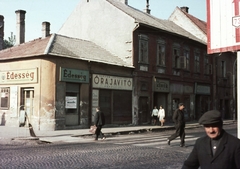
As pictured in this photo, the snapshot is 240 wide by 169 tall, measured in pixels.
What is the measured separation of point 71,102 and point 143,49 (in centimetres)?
794

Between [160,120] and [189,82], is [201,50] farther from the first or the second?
[160,120]

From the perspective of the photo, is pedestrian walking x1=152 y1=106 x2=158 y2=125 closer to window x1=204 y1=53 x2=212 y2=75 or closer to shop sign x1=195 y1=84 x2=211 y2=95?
shop sign x1=195 y1=84 x2=211 y2=95

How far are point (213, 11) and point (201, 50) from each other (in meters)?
26.4

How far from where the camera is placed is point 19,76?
68.2ft

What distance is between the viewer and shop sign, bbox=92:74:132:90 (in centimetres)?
2194

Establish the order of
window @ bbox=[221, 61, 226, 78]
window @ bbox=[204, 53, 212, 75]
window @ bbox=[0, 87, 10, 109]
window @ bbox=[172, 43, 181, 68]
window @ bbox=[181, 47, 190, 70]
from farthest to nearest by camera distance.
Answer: window @ bbox=[221, 61, 226, 78] → window @ bbox=[204, 53, 212, 75] → window @ bbox=[181, 47, 190, 70] → window @ bbox=[172, 43, 181, 68] → window @ bbox=[0, 87, 10, 109]

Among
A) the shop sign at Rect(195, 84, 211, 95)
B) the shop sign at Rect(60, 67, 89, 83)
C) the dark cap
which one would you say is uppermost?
the shop sign at Rect(60, 67, 89, 83)

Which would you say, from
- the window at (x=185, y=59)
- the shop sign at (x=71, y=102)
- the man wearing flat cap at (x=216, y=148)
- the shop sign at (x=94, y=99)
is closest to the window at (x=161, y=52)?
the window at (x=185, y=59)

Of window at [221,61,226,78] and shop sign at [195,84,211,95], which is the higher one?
window at [221,61,226,78]

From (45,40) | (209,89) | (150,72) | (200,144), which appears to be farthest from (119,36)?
(200,144)

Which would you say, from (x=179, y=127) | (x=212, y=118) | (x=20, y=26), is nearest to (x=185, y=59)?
(x=20, y=26)

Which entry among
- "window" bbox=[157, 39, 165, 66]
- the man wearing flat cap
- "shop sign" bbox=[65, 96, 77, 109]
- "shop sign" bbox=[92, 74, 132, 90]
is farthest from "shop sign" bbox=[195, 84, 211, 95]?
the man wearing flat cap

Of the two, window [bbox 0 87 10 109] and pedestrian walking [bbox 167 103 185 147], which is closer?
pedestrian walking [bbox 167 103 185 147]

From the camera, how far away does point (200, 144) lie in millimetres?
3312
